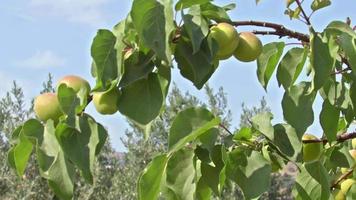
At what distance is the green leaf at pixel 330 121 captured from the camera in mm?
1224

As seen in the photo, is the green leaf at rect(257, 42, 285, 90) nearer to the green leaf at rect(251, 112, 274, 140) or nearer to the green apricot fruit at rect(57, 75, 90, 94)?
the green leaf at rect(251, 112, 274, 140)

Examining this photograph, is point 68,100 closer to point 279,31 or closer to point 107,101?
point 107,101

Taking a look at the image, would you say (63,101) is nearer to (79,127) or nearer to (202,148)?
(79,127)

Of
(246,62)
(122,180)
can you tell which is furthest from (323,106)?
(122,180)

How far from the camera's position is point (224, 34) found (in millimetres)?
1129

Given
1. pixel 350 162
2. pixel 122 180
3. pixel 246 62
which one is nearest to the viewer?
pixel 246 62

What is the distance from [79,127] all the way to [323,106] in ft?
1.56

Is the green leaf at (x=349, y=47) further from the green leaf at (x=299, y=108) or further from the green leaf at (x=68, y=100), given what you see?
the green leaf at (x=68, y=100)

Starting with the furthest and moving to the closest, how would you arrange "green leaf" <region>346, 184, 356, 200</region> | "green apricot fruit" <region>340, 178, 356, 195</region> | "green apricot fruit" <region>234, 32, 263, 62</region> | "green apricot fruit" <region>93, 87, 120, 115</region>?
"green apricot fruit" <region>340, 178, 356, 195</region>, "green leaf" <region>346, 184, 356, 200</region>, "green apricot fruit" <region>234, 32, 263, 62</region>, "green apricot fruit" <region>93, 87, 120, 115</region>

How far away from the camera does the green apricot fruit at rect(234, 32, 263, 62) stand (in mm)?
1220

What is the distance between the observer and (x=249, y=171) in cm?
116

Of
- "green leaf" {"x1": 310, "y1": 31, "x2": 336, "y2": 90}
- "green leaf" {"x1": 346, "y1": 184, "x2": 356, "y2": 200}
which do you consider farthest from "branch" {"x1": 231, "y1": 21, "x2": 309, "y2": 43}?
"green leaf" {"x1": 346, "y1": 184, "x2": 356, "y2": 200}

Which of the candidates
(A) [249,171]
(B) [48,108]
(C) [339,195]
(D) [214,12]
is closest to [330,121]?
(A) [249,171]

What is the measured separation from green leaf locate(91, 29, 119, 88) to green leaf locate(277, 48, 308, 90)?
317mm
